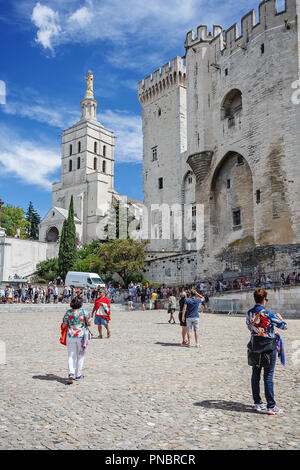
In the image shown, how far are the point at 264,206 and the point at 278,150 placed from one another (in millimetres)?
3657

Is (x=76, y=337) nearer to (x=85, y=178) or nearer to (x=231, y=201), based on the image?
(x=231, y=201)

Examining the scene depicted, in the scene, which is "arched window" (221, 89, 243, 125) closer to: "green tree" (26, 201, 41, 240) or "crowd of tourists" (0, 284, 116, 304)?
"crowd of tourists" (0, 284, 116, 304)

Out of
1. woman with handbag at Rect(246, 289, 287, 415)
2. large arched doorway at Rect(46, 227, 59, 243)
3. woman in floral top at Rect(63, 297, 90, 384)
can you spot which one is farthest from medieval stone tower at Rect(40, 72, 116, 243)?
woman with handbag at Rect(246, 289, 287, 415)

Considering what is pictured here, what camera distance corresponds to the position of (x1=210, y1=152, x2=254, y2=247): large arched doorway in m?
28.1

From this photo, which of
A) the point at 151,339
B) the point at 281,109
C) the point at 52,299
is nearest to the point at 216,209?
the point at 281,109

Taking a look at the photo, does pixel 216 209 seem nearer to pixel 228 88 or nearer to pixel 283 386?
pixel 228 88

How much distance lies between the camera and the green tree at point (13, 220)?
6856 centimetres

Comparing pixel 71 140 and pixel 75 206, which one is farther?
pixel 71 140

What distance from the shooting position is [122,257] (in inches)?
1401

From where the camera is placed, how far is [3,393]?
532 cm

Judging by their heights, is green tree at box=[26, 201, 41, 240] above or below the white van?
above

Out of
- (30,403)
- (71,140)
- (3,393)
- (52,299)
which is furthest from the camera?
(71,140)

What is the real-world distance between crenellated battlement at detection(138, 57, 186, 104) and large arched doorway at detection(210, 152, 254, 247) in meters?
18.8

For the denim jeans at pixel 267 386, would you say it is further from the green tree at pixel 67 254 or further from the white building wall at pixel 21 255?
the white building wall at pixel 21 255
